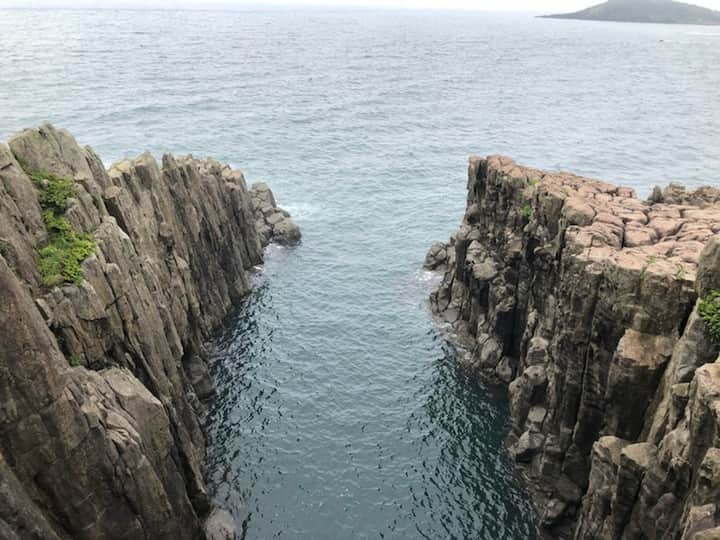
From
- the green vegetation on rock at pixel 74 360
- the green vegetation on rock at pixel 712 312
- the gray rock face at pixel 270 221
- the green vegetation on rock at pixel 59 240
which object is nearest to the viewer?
the green vegetation on rock at pixel 712 312

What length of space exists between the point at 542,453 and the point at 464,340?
19.2 meters

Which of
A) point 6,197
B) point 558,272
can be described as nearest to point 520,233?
point 558,272

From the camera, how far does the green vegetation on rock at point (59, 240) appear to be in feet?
104

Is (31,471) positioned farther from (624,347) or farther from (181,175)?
(181,175)

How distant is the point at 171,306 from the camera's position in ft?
163

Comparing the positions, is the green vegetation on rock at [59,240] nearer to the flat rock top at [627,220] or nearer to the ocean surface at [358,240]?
the ocean surface at [358,240]

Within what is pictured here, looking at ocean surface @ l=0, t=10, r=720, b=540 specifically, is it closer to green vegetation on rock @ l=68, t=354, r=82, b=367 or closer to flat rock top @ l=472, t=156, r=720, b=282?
green vegetation on rock @ l=68, t=354, r=82, b=367

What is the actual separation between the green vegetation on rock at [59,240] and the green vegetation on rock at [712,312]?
105 ft

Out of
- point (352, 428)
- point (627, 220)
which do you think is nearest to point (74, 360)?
point (352, 428)

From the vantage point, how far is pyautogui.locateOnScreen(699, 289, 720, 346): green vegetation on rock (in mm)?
28312

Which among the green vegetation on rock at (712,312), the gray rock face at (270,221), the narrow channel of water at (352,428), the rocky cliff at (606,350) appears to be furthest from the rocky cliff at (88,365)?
the gray rock face at (270,221)

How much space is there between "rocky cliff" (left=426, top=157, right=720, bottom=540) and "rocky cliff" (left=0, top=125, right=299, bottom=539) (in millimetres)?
23741

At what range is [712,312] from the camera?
28.8 m

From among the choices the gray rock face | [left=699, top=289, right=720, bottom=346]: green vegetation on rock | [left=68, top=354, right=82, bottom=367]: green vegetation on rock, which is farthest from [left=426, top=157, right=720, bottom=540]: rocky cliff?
the gray rock face
